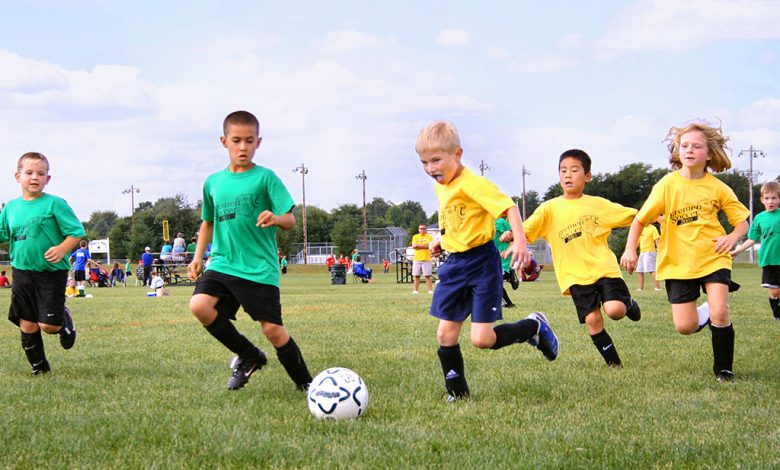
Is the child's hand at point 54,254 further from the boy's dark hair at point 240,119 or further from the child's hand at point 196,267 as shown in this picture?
the boy's dark hair at point 240,119

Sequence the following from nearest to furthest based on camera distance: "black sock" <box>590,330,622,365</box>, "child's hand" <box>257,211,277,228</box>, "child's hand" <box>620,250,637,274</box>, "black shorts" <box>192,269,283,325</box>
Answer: "child's hand" <box>257,211,277,228</box>, "black shorts" <box>192,269,283,325</box>, "child's hand" <box>620,250,637,274</box>, "black sock" <box>590,330,622,365</box>

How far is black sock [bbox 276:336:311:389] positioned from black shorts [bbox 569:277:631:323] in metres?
2.52

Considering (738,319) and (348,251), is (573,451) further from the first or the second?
(348,251)

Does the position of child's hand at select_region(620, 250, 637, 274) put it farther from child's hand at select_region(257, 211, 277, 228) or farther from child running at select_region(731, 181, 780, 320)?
child running at select_region(731, 181, 780, 320)

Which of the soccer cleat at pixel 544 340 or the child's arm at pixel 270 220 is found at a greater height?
the child's arm at pixel 270 220

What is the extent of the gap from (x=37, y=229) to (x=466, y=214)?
383 centimetres

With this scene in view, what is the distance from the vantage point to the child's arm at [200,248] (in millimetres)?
5598

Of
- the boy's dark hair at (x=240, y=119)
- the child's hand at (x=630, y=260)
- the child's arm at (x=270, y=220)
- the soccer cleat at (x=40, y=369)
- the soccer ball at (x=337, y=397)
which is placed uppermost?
the boy's dark hair at (x=240, y=119)

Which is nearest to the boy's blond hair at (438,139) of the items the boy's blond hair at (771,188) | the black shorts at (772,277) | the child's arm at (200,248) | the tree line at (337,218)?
the child's arm at (200,248)

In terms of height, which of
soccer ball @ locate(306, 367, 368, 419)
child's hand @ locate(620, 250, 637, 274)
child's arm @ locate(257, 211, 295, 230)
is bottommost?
soccer ball @ locate(306, 367, 368, 419)

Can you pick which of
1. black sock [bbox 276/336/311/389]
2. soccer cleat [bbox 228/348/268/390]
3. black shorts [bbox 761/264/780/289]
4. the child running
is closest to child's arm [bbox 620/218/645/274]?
black sock [bbox 276/336/311/389]

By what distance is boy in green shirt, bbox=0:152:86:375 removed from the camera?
645cm

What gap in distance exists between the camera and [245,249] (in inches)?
211

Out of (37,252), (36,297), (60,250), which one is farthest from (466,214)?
(36,297)
